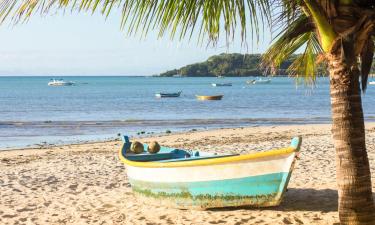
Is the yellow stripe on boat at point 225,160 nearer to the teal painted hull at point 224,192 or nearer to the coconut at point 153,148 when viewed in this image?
the teal painted hull at point 224,192

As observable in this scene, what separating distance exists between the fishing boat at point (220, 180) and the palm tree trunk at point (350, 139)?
163cm

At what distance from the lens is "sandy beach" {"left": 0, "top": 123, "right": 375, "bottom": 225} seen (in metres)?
7.43

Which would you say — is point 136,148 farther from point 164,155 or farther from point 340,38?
point 340,38

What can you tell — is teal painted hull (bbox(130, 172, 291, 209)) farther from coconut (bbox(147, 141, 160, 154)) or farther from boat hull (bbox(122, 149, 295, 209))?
coconut (bbox(147, 141, 160, 154))

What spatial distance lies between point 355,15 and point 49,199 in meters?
6.51

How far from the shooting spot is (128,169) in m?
8.96

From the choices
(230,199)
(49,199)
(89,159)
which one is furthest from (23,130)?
(230,199)

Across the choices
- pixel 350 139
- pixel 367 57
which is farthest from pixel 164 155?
pixel 350 139

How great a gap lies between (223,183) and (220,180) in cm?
6

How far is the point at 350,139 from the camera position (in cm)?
488

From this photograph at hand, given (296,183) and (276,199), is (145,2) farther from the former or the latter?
(296,183)

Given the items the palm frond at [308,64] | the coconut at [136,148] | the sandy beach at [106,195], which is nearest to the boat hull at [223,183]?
the sandy beach at [106,195]

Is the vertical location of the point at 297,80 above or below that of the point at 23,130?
above

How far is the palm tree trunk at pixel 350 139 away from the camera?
4.81m
